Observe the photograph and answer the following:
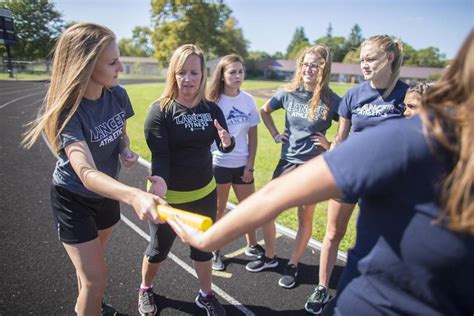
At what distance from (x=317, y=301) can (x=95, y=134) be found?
2.63 metres

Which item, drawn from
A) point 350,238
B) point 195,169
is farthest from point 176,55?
point 350,238

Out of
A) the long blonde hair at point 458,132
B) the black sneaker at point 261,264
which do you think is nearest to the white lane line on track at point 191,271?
the black sneaker at point 261,264

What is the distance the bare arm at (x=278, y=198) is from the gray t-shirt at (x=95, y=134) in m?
1.36

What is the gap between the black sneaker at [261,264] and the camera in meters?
3.93

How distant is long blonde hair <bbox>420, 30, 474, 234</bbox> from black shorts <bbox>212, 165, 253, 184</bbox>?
2.96m

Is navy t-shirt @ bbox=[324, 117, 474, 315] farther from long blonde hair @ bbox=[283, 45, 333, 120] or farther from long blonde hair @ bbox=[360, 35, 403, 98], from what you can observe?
long blonde hair @ bbox=[283, 45, 333, 120]

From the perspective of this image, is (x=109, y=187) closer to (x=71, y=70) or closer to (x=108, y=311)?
(x=71, y=70)

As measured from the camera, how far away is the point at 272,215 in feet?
3.85

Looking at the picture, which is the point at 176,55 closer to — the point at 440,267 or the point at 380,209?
the point at 380,209

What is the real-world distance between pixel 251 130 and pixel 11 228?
358 cm

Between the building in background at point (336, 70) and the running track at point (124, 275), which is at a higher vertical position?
the building in background at point (336, 70)

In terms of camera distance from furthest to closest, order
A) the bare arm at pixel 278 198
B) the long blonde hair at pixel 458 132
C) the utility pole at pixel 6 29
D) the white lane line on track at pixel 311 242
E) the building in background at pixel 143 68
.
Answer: the building in background at pixel 143 68, the white lane line on track at pixel 311 242, the utility pole at pixel 6 29, the bare arm at pixel 278 198, the long blonde hair at pixel 458 132

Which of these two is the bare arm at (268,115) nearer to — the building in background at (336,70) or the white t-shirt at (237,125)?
the white t-shirt at (237,125)


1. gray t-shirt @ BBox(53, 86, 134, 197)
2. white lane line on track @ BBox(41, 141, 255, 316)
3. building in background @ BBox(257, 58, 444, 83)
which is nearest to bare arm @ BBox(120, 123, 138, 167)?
gray t-shirt @ BBox(53, 86, 134, 197)
